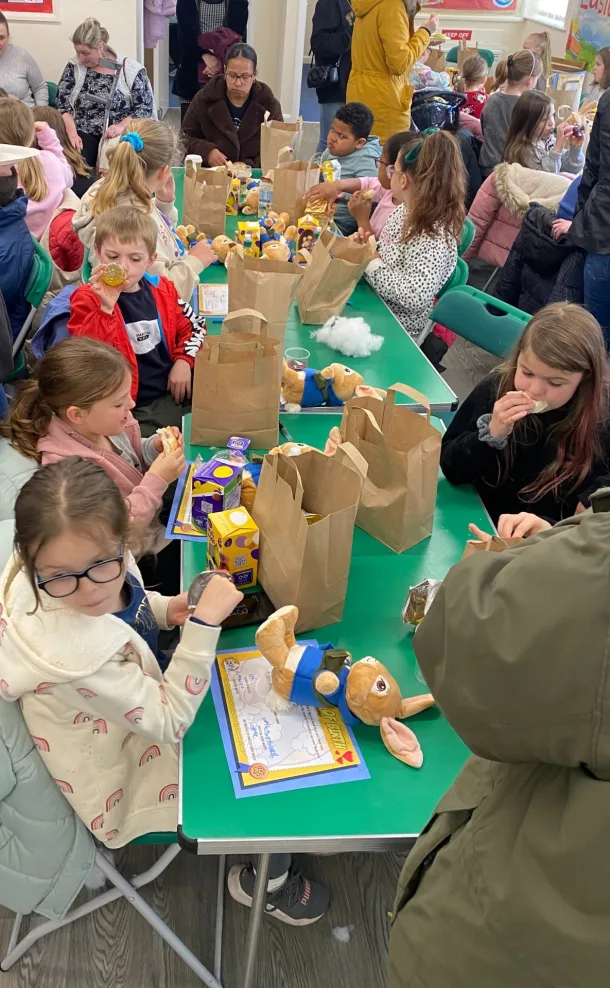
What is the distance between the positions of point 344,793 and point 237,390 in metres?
1.12

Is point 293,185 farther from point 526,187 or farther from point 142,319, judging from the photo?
point 526,187

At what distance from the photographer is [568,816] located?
814mm

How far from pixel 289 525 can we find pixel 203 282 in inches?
79.6

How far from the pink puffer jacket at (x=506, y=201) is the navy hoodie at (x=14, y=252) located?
2.89 m

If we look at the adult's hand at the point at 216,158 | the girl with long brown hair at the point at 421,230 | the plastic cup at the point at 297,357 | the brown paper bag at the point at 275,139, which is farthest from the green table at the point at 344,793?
the adult's hand at the point at 216,158

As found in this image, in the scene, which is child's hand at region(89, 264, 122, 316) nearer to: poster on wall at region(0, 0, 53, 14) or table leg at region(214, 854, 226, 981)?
table leg at region(214, 854, 226, 981)

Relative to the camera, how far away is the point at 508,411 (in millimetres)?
1951

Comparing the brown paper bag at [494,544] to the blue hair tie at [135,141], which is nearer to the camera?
the brown paper bag at [494,544]

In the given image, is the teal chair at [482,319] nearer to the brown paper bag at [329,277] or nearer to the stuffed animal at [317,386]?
the brown paper bag at [329,277]

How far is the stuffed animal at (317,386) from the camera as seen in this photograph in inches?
91.7

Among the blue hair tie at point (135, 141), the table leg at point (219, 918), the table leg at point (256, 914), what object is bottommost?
the table leg at point (219, 918)

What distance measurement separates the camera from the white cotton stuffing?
2.68 m

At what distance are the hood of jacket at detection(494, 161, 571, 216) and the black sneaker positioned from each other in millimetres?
4015

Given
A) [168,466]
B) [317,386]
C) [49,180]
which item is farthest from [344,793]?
[49,180]
